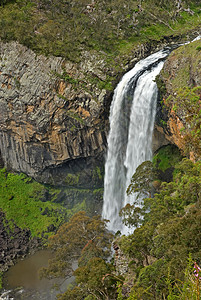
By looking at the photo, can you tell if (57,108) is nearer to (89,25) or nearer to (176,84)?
(176,84)

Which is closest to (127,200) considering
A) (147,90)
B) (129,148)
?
(129,148)

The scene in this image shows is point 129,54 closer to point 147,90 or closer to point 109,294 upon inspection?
point 147,90

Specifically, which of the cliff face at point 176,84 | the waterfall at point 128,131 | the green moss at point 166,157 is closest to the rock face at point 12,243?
the waterfall at point 128,131

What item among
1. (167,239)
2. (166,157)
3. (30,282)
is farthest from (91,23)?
(167,239)

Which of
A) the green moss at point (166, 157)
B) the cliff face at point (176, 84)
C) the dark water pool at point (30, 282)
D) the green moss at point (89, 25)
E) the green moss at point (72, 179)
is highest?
the green moss at point (89, 25)

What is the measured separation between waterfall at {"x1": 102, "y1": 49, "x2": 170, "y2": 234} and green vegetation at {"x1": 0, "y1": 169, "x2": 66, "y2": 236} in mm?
6289

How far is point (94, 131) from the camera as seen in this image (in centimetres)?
3488

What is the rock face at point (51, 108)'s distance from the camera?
112ft

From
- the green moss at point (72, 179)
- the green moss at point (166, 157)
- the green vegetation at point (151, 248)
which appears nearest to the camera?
the green vegetation at point (151, 248)

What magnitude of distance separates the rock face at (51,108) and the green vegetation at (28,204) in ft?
9.57

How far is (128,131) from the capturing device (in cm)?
3244

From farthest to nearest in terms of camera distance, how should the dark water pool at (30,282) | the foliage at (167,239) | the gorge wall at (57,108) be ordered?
1. the gorge wall at (57,108)
2. the dark water pool at (30,282)
3. the foliage at (167,239)

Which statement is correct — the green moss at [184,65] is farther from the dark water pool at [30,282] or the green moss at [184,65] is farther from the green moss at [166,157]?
the dark water pool at [30,282]

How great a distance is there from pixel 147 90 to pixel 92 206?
14.5 meters
